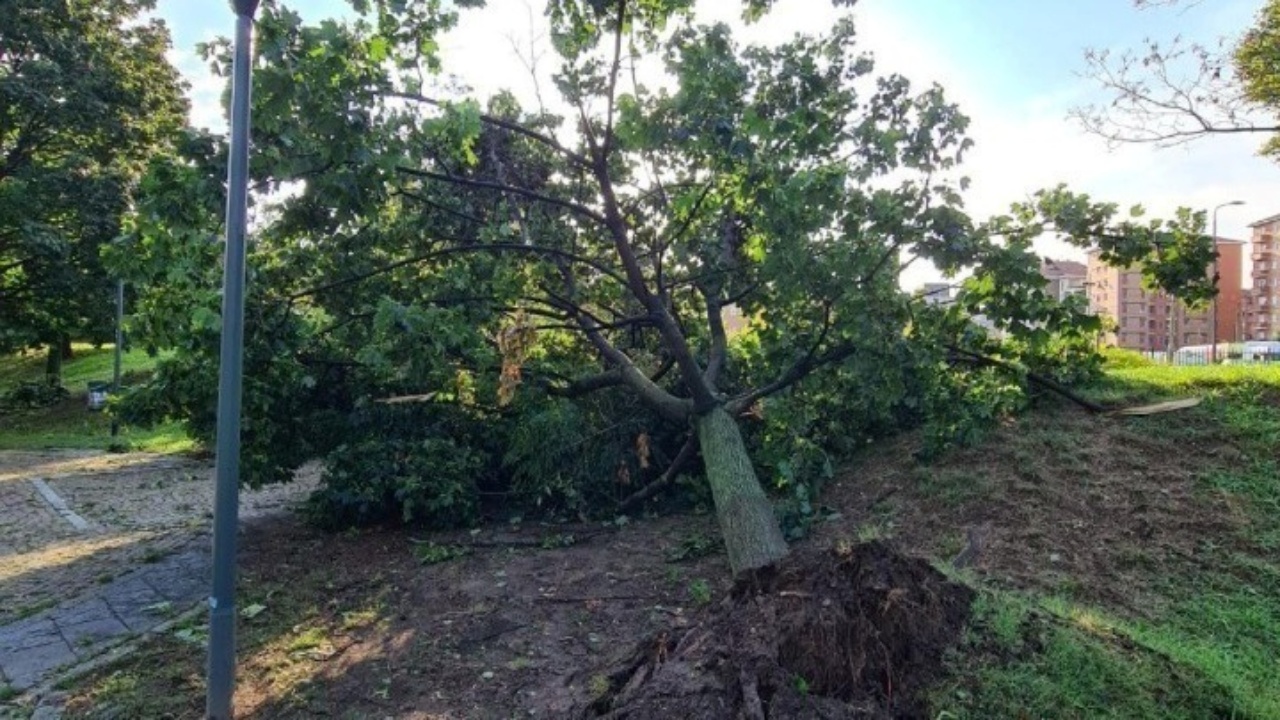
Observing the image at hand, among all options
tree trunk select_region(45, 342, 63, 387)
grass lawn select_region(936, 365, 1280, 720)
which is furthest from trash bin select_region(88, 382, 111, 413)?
grass lawn select_region(936, 365, 1280, 720)

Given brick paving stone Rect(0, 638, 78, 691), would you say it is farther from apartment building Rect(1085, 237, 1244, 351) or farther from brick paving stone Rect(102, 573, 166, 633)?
apartment building Rect(1085, 237, 1244, 351)

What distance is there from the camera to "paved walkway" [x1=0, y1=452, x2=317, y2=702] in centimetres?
471

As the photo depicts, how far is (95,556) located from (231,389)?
173 inches

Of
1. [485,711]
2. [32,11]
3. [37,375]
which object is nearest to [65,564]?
[485,711]

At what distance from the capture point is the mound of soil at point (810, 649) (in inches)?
109

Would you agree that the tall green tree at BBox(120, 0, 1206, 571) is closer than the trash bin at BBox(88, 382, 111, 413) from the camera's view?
Yes

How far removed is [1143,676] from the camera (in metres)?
2.92

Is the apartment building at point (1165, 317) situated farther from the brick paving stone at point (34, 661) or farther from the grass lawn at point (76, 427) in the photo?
the brick paving stone at point (34, 661)

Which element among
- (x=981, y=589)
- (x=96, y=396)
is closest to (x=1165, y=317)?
(x=96, y=396)

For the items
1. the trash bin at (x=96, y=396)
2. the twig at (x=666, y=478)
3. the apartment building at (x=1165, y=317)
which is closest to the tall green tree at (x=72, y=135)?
the trash bin at (x=96, y=396)

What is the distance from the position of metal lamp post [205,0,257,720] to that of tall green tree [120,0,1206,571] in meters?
0.32

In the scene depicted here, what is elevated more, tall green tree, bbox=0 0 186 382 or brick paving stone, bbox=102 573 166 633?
tall green tree, bbox=0 0 186 382

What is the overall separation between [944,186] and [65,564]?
731cm

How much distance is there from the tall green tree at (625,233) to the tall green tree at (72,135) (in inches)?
428
